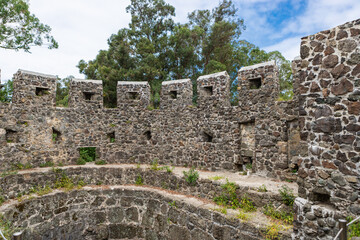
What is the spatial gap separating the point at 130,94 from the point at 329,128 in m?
9.12

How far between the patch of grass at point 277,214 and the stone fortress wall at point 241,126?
977 mm

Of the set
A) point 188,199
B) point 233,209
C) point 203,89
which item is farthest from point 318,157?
point 203,89

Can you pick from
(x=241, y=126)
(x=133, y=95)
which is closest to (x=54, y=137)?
(x=133, y=95)

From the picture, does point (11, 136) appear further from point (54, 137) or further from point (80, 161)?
point (80, 161)

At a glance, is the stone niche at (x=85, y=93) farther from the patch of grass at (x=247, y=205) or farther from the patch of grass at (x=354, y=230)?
the patch of grass at (x=354, y=230)

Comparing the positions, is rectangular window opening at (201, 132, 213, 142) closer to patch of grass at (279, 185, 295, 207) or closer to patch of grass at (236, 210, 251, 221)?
patch of grass at (236, 210, 251, 221)

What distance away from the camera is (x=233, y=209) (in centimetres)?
679

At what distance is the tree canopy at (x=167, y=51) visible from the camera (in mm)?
18703

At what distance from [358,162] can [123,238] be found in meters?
8.26

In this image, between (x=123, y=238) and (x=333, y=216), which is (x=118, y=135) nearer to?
(x=123, y=238)

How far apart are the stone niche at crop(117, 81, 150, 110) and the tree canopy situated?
6037 millimetres

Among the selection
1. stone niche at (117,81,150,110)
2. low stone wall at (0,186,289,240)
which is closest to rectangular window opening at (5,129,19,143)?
low stone wall at (0,186,289,240)

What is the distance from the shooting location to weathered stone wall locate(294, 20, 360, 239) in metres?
4.14

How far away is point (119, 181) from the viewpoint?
10.1m
